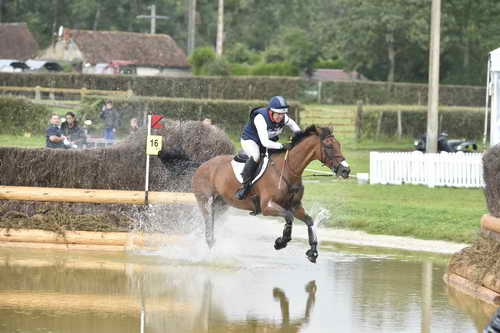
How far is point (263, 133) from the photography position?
14656mm

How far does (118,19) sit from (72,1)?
5004mm

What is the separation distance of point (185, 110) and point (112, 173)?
23.9 meters

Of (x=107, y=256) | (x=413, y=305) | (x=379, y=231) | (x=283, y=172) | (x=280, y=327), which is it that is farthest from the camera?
(x=379, y=231)

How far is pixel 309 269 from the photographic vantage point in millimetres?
14617

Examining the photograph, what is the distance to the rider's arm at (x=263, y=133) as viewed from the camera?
14562 mm

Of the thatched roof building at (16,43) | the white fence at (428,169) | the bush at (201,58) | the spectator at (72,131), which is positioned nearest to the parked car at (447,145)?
the white fence at (428,169)

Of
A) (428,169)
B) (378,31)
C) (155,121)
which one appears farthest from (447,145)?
(378,31)

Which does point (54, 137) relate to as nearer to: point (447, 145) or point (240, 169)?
point (240, 169)

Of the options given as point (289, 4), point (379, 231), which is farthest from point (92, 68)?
point (379, 231)

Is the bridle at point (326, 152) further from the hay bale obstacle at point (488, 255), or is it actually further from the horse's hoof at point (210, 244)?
the horse's hoof at point (210, 244)

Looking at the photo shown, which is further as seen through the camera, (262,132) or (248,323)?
(262,132)

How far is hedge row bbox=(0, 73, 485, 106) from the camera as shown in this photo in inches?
2309

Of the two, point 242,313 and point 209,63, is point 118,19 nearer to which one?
point 209,63

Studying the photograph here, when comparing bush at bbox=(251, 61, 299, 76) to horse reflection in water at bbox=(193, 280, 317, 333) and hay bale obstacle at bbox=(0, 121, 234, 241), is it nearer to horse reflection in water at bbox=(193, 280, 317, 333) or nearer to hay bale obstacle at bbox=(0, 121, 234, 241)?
hay bale obstacle at bbox=(0, 121, 234, 241)
